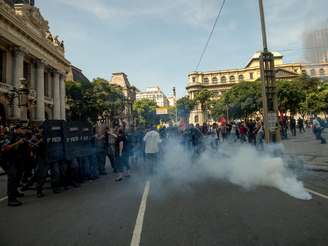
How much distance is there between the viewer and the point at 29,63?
34531mm

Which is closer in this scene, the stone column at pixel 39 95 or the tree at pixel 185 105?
the stone column at pixel 39 95

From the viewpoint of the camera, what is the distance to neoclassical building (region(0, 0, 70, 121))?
87.4 feet

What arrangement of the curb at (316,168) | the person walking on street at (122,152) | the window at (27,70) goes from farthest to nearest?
the window at (27,70)
the person walking on street at (122,152)
the curb at (316,168)

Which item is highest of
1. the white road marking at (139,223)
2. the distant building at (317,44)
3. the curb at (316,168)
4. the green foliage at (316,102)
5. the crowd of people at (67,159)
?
the green foliage at (316,102)

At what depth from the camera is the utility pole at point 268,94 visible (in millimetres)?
10891

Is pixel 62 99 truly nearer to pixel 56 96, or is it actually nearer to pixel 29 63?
pixel 56 96

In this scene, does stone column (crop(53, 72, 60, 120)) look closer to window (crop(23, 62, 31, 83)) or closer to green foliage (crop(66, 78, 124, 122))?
green foliage (crop(66, 78, 124, 122))

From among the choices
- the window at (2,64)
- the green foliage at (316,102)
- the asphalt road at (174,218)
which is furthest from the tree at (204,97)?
the asphalt road at (174,218)

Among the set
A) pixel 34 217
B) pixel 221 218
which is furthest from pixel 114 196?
pixel 221 218

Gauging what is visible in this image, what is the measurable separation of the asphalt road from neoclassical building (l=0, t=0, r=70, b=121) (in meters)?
15.2

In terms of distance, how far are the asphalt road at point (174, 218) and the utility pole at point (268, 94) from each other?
442 cm

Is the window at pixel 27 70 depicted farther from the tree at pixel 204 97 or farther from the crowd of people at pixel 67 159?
the tree at pixel 204 97

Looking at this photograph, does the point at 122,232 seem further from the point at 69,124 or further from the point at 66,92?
the point at 66,92

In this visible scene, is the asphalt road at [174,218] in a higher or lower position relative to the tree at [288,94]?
lower
